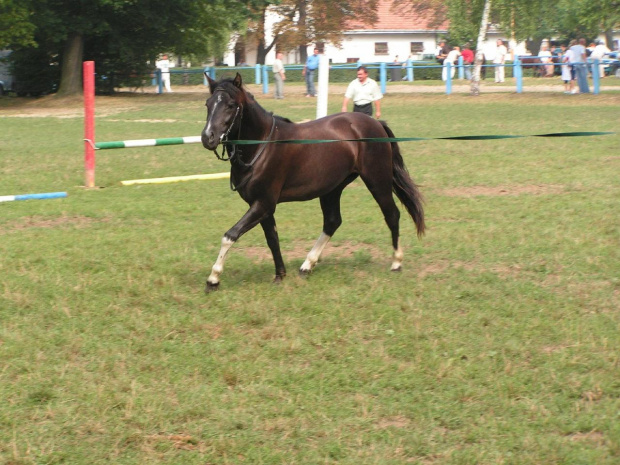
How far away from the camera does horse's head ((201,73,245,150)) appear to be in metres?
6.97

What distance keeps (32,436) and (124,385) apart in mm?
762

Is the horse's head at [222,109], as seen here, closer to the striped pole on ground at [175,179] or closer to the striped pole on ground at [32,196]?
the striped pole on ground at [32,196]

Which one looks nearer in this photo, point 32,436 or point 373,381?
point 32,436

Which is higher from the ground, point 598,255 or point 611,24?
point 611,24

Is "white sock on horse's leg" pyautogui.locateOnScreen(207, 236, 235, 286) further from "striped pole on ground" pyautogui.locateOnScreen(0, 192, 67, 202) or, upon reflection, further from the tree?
the tree

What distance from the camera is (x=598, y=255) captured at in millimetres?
8594

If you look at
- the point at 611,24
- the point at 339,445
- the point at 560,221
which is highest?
the point at 611,24

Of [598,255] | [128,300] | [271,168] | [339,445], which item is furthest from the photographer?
[598,255]

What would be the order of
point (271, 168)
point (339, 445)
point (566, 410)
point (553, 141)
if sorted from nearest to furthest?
point (339, 445) < point (566, 410) < point (271, 168) < point (553, 141)

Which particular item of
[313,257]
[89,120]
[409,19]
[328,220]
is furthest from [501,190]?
[409,19]

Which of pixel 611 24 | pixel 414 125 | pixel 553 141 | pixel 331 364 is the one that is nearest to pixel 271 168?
pixel 331 364

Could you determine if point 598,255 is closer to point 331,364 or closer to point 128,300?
point 331,364

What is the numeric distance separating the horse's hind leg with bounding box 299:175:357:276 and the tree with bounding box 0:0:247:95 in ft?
74.3

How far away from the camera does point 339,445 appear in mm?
4613
